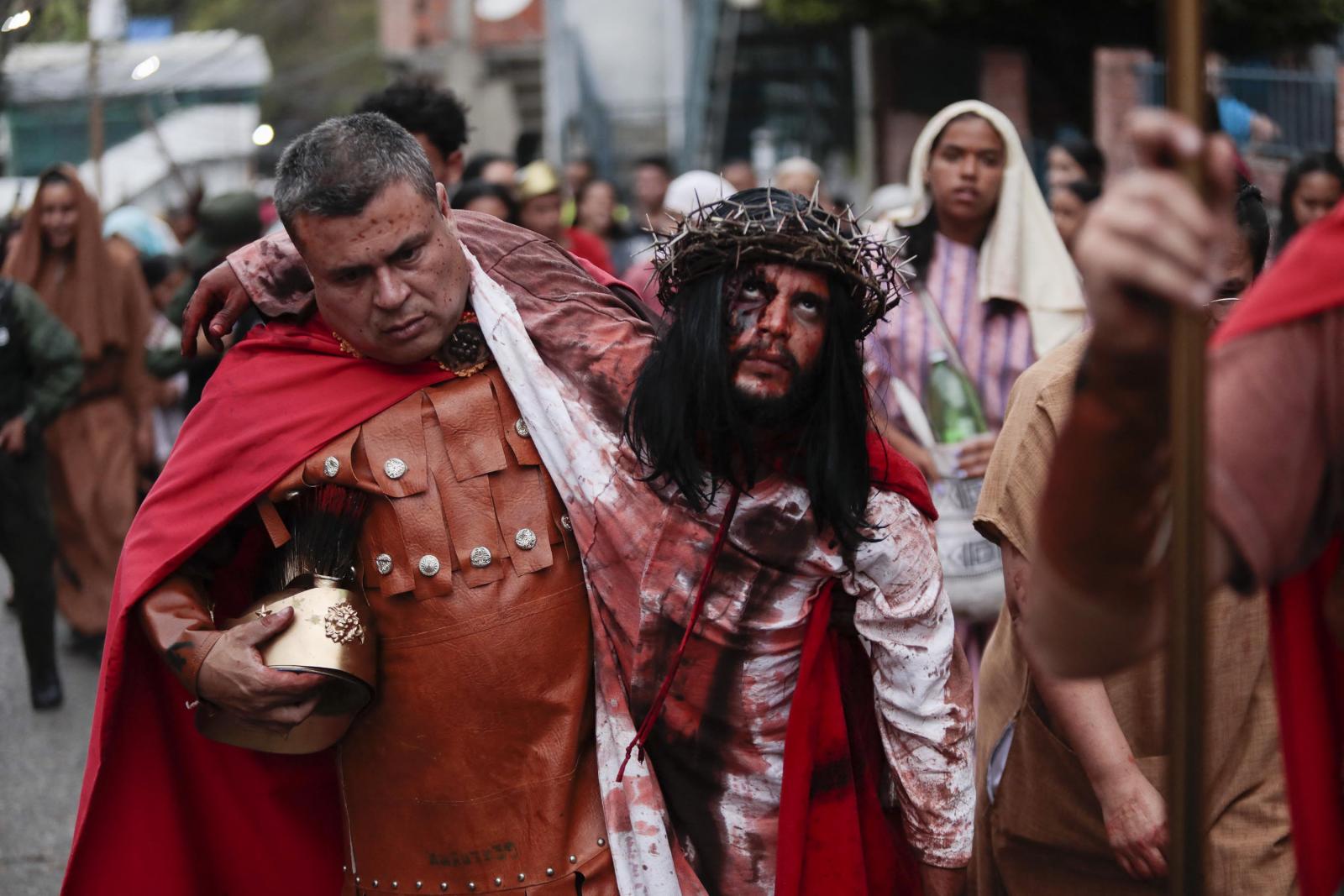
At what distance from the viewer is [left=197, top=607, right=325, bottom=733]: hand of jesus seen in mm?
3051

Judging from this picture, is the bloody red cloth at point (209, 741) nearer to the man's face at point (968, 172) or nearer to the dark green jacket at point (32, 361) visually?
the man's face at point (968, 172)

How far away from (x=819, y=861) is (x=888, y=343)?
2.40 m

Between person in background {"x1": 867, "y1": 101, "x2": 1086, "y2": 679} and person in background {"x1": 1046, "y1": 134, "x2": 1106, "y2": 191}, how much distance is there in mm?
2378

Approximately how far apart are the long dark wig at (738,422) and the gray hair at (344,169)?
0.59m

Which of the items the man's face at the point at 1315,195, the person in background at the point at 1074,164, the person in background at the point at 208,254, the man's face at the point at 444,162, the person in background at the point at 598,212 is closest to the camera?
the man's face at the point at 444,162

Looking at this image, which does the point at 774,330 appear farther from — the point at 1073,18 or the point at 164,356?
the point at 1073,18

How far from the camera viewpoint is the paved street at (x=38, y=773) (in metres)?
5.83

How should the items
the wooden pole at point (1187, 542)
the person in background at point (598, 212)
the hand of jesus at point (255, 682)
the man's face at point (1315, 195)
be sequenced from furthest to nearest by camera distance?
the person in background at point (598, 212) → the man's face at point (1315, 195) → the hand of jesus at point (255, 682) → the wooden pole at point (1187, 542)

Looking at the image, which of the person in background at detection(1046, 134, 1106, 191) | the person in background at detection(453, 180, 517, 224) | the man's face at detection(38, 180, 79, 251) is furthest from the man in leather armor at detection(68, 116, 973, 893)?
the man's face at detection(38, 180, 79, 251)

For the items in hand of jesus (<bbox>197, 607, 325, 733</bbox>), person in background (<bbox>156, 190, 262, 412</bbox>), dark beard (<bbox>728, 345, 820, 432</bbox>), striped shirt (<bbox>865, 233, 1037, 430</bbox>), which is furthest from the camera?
person in background (<bbox>156, 190, 262, 412</bbox>)

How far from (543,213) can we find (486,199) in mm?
A: 1465

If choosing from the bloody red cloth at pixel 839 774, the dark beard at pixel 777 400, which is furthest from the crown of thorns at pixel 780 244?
the bloody red cloth at pixel 839 774

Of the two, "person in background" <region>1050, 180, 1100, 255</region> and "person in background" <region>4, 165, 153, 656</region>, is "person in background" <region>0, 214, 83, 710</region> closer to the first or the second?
"person in background" <region>4, 165, 153, 656</region>

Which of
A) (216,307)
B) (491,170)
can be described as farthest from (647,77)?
(216,307)
